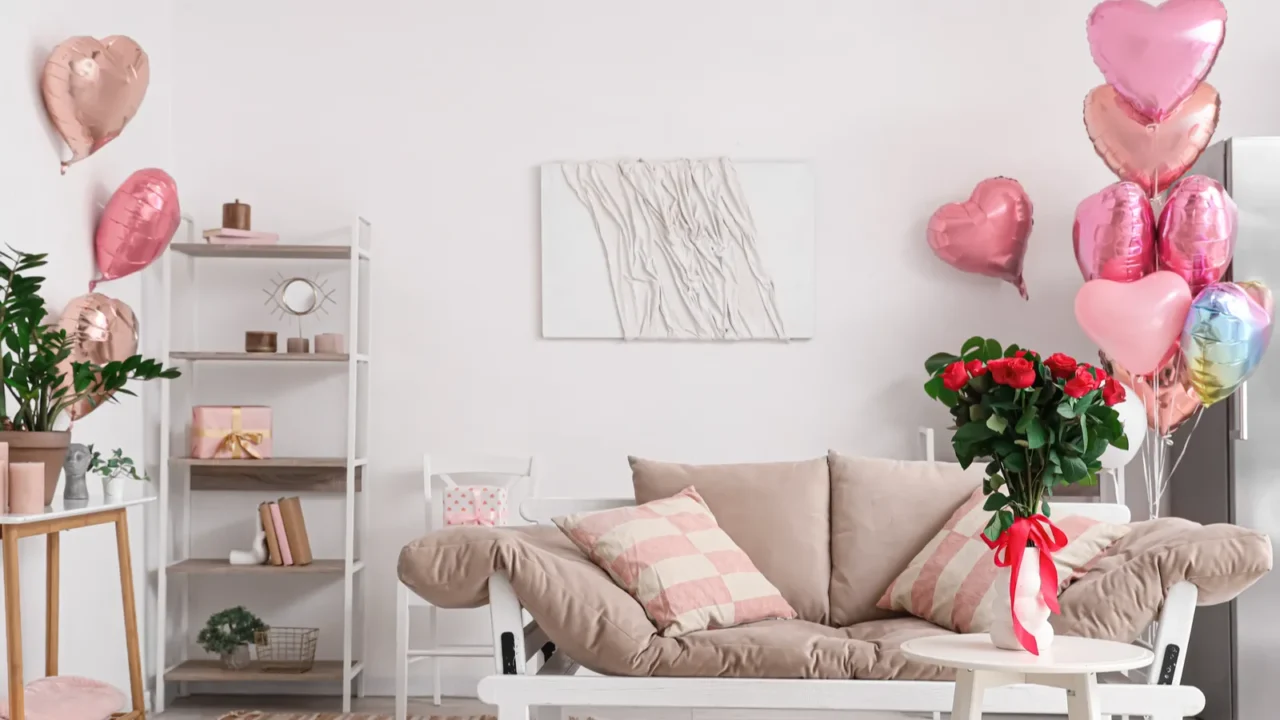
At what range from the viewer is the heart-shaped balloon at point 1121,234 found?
3381mm

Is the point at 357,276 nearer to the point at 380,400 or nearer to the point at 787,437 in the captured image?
the point at 380,400

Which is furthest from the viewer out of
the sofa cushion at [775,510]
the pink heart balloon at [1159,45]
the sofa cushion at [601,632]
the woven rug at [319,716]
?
the woven rug at [319,716]

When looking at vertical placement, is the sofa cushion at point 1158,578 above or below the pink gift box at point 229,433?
below

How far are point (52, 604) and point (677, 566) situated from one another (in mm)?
1613

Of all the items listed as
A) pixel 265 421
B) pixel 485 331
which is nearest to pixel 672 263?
pixel 485 331

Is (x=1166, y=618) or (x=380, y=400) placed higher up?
(x=380, y=400)

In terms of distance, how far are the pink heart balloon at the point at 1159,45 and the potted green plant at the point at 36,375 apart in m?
2.70

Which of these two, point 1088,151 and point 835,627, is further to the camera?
point 1088,151

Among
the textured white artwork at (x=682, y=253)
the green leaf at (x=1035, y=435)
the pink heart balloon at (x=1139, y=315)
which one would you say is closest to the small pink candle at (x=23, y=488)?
the textured white artwork at (x=682, y=253)

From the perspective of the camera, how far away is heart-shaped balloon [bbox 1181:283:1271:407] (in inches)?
127

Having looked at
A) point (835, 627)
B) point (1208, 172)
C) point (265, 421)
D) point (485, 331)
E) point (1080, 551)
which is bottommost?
point (835, 627)

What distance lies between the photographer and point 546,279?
4.11 meters

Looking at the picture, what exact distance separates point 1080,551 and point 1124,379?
3.59ft

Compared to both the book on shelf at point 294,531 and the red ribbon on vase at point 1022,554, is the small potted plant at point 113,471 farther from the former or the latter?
the red ribbon on vase at point 1022,554
